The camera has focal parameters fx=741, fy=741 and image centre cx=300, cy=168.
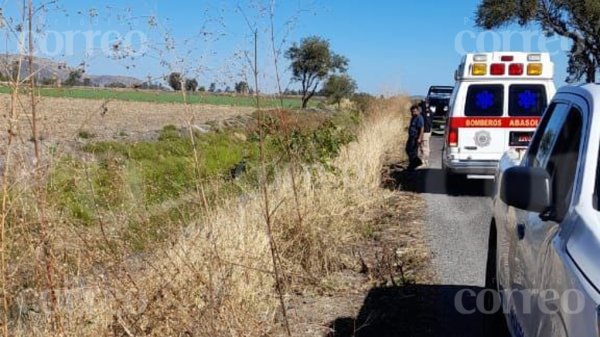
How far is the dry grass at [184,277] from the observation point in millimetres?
3771

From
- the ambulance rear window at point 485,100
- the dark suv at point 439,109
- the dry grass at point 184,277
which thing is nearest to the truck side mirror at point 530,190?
the dry grass at point 184,277

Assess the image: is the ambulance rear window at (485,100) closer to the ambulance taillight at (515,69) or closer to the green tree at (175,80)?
the ambulance taillight at (515,69)

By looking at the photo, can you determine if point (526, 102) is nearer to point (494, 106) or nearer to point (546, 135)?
point (494, 106)

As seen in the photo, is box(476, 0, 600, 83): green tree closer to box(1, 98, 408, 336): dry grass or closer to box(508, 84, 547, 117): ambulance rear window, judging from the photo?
box(508, 84, 547, 117): ambulance rear window

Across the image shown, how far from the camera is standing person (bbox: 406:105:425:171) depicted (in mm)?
15734

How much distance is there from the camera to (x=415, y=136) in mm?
15797

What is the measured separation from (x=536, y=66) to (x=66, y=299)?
1005 cm

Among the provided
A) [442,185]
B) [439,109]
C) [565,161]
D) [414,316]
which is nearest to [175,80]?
[565,161]

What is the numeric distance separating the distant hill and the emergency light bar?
9.21 meters

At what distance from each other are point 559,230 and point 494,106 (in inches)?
389

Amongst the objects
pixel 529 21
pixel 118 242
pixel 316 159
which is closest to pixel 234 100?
pixel 118 242

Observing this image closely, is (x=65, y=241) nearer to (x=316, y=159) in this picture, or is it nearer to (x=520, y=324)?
(x=520, y=324)

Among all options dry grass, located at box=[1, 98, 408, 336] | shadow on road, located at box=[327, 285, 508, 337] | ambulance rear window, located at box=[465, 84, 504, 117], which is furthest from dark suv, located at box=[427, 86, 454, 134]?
shadow on road, located at box=[327, 285, 508, 337]

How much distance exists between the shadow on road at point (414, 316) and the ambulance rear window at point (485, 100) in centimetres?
646
